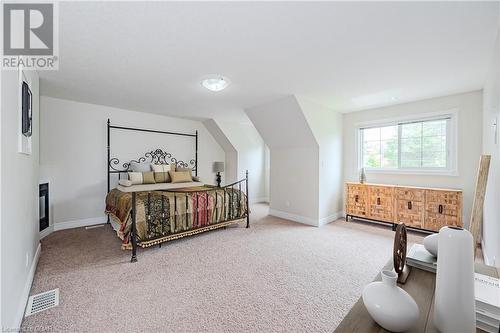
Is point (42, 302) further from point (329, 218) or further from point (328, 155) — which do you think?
point (328, 155)

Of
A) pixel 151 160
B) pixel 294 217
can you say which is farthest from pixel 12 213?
pixel 294 217

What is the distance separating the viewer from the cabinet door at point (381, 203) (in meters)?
4.04

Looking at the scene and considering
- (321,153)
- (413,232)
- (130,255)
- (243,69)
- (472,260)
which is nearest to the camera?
(472,260)

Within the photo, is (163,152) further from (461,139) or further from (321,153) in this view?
(461,139)

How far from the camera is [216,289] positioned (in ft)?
6.94

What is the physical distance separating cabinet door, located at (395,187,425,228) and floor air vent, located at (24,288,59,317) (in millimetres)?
4868

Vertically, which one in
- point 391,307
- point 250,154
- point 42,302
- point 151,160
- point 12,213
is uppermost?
point 250,154

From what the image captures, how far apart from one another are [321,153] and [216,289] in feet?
10.3

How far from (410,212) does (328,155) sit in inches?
67.9

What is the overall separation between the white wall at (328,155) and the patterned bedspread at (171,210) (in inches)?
69.0

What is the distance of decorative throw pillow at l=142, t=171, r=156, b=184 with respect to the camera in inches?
170

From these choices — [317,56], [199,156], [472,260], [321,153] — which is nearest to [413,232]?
[321,153]

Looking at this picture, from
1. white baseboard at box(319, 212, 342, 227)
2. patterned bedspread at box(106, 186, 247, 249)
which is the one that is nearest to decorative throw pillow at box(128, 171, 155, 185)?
patterned bedspread at box(106, 186, 247, 249)

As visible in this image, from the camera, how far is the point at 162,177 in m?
4.62
